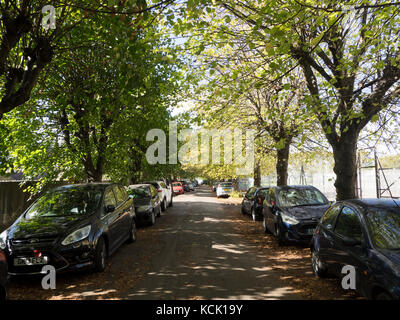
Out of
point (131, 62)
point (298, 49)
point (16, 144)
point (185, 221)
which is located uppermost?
point (298, 49)

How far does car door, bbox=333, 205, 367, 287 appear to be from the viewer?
13.5ft

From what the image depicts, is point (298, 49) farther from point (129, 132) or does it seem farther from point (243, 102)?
point (243, 102)

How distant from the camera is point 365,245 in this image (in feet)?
13.3

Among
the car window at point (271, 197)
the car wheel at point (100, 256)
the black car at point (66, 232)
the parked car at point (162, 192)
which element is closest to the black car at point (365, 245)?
the car window at point (271, 197)

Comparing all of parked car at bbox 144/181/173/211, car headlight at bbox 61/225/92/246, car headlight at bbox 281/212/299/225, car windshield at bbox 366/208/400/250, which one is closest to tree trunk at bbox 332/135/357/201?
car headlight at bbox 281/212/299/225

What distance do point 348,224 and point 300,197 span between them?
4.60m

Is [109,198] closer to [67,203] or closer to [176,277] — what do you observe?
[67,203]

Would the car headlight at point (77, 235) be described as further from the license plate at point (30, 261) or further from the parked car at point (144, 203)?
the parked car at point (144, 203)

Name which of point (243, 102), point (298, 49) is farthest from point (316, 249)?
point (243, 102)

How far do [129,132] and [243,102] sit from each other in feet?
24.5

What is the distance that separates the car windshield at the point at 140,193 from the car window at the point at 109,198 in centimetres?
558

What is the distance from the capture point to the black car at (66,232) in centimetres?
568

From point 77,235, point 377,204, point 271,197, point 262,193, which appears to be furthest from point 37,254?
point 262,193

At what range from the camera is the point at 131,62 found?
21.9 feet
